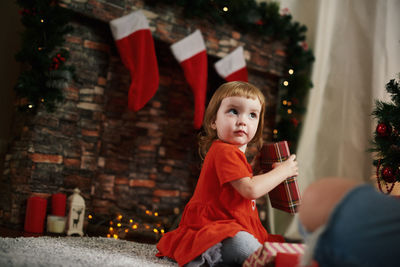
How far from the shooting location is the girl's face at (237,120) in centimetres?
135

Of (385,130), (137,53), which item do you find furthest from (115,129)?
(385,130)

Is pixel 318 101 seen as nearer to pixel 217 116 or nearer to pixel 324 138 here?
pixel 324 138

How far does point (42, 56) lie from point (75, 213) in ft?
3.16

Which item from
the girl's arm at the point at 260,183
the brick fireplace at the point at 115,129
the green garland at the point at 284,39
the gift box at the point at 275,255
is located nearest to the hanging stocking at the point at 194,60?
the brick fireplace at the point at 115,129

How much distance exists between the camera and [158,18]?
103 inches

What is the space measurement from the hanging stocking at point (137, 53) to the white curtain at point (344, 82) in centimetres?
140

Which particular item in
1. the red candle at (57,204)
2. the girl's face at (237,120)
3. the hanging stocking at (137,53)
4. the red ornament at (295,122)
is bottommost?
the red candle at (57,204)

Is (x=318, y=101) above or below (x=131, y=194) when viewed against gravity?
above

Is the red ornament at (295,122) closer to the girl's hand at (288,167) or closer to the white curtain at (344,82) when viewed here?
the white curtain at (344,82)

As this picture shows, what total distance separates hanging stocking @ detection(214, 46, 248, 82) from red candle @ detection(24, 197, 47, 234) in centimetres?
155

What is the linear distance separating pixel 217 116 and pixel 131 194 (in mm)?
1527

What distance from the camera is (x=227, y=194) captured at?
1.27m

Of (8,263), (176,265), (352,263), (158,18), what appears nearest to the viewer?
(352,263)

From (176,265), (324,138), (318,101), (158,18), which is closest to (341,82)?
(318,101)
